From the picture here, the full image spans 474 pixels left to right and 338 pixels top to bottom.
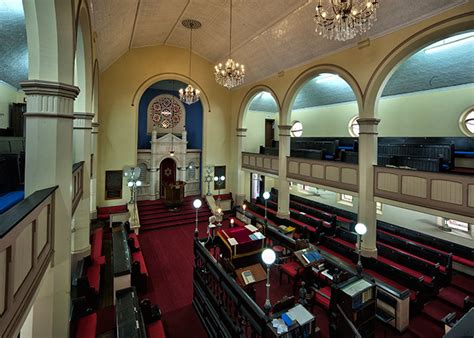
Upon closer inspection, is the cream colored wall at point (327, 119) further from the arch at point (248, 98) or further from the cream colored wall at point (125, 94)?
the cream colored wall at point (125, 94)

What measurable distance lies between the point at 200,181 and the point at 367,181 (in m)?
9.11

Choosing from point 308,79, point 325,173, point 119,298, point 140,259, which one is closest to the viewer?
point 119,298

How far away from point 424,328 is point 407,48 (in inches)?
279

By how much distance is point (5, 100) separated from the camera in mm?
7828

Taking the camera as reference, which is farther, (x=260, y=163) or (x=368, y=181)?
(x=260, y=163)

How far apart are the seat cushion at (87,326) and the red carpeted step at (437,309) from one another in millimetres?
7443

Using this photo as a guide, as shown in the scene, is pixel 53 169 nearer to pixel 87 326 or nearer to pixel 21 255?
pixel 21 255

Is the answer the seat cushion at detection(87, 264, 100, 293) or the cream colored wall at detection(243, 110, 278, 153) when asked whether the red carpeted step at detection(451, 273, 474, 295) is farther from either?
the cream colored wall at detection(243, 110, 278, 153)

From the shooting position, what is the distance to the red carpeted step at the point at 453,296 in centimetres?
621

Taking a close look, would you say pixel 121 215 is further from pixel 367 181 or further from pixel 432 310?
pixel 432 310

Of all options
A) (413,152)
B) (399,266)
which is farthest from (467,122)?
(399,266)

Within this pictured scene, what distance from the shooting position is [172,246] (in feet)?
30.9

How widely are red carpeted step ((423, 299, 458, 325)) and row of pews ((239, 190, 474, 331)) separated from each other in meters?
0.06

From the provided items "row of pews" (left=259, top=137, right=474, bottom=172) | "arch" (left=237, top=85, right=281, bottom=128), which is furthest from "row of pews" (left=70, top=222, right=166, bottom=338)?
"arch" (left=237, top=85, right=281, bottom=128)
